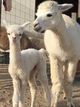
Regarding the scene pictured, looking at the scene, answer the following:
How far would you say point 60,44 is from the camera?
307 centimetres

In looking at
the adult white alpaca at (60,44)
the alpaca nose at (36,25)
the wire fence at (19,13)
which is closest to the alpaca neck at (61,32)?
the adult white alpaca at (60,44)

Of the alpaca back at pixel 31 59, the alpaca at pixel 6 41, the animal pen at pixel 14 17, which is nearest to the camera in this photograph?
the alpaca back at pixel 31 59

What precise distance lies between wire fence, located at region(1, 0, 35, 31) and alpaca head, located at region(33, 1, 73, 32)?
374 cm

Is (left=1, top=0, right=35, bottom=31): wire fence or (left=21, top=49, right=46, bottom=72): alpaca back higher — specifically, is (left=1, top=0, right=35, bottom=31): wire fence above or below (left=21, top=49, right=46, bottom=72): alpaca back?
above

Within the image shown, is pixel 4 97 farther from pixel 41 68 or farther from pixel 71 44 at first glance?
pixel 71 44

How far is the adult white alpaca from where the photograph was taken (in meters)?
2.83

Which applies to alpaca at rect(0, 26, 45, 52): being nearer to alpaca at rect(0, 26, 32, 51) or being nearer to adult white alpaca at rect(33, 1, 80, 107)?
alpaca at rect(0, 26, 32, 51)

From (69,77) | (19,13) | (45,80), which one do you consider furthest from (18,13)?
(45,80)

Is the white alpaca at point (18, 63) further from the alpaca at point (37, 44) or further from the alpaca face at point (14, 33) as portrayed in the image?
the alpaca at point (37, 44)

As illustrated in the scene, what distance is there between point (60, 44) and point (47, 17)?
1.42 feet

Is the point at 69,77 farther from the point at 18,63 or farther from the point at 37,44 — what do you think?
the point at 37,44

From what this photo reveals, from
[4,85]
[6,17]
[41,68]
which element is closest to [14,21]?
[6,17]

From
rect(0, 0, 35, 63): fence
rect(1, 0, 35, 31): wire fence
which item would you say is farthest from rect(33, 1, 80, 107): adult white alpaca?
rect(1, 0, 35, 31): wire fence

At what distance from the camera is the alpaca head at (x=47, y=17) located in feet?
8.74
